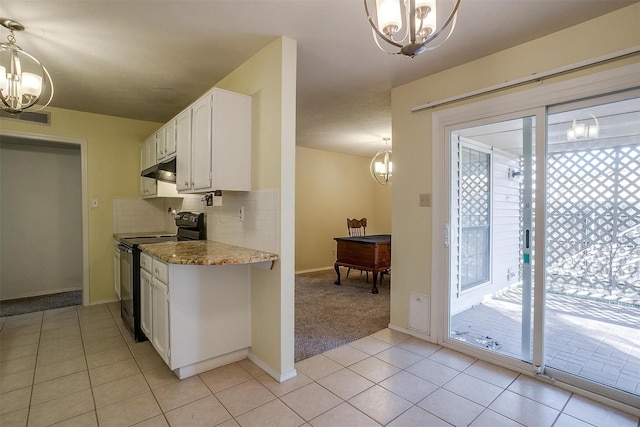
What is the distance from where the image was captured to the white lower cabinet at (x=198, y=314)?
222cm

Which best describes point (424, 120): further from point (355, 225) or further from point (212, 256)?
point (355, 225)

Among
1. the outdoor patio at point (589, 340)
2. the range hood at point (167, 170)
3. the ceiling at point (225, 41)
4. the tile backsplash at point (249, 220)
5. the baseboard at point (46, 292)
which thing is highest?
the ceiling at point (225, 41)

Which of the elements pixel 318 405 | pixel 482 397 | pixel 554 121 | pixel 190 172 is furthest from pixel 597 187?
pixel 190 172

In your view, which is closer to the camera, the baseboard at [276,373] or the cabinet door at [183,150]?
the baseboard at [276,373]

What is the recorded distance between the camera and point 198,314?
232 cm

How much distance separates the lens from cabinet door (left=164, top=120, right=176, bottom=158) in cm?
312

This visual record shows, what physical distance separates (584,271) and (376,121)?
2862mm

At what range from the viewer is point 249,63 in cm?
255

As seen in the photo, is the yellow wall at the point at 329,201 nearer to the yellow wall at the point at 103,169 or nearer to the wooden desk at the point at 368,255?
the wooden desk at the point at 368,255

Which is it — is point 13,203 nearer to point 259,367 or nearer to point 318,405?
point 259,367

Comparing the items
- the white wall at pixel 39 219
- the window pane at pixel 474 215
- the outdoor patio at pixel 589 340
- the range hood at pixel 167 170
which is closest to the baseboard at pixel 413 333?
the outdoor patio at pixel 589 340

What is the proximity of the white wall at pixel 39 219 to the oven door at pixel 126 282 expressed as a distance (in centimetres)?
185

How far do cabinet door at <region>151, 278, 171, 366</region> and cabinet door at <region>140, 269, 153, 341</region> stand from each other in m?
0.08

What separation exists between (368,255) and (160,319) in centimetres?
297
